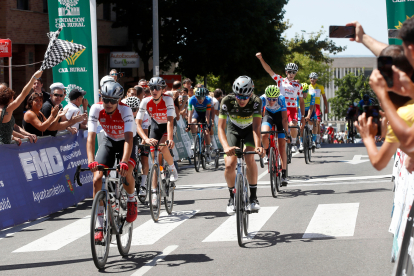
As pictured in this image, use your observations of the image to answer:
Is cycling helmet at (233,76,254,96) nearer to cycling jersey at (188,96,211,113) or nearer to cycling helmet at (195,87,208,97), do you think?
cycling helmet at (195,87,208,97)

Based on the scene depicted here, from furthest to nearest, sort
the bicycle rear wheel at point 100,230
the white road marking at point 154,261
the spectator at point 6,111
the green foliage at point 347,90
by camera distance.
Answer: the green foliage at point 347,90 → the spectator at point 6,111 → the white road marking at point 154,261 → the bicycle rear wheel at point 100,230

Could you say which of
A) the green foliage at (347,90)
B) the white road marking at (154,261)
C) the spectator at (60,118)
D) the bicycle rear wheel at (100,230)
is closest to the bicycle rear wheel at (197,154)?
the spectator at (60,118)

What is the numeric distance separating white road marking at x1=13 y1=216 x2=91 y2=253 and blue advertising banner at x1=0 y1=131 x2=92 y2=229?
913mm

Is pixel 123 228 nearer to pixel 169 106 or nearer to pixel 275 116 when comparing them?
pixel 169 106

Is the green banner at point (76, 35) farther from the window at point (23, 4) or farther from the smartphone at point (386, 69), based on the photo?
the window at point (23, 4)

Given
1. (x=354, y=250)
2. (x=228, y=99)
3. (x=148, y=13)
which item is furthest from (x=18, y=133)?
(x=148, y=13)

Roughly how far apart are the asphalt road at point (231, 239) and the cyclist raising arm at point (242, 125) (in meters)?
0.71

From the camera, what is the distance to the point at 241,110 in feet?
27.8

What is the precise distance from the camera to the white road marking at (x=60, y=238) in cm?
775

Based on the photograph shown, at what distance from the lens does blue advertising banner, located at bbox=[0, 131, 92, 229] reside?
9305 millimetres

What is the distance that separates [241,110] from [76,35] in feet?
20.3

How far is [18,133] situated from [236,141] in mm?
4034

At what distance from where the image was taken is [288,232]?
814 cm

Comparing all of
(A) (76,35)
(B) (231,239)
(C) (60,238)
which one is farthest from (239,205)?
(A) (76,35)
